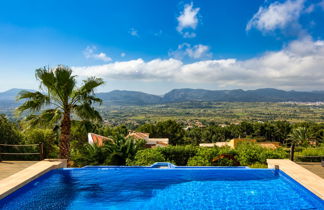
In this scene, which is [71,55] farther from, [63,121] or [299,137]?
[299,137]

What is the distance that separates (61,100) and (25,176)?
3.34 meters

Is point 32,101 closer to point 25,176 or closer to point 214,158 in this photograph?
point 25,176

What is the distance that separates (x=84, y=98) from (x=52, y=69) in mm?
1455

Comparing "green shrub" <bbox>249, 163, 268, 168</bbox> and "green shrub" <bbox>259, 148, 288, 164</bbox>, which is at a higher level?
"green shrub" <bbox>259, 148, 288, 164</bbox>

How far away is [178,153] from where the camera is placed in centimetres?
888

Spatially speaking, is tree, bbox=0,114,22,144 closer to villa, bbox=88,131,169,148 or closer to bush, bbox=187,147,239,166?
villa, bbox=88,131,169,148

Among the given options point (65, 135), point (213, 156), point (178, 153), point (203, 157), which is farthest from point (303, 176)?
point (65, 135)

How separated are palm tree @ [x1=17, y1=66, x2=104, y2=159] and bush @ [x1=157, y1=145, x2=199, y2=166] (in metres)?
2.75

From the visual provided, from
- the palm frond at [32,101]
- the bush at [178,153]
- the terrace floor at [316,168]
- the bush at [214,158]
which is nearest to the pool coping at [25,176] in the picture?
Result: the palm frond at [32,101]

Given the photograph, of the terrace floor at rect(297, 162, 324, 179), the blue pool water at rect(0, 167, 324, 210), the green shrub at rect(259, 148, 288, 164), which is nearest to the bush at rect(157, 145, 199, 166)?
the blue pool water at rect(0, 167, 324, 210)

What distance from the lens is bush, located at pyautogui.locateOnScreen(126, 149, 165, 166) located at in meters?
8.21

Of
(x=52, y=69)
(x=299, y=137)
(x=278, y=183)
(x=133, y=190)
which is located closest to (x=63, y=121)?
(x=52, y=69)

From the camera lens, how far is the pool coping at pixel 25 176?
17.2 ft

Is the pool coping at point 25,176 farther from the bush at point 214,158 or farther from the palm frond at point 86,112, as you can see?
the bush at point 214,158
